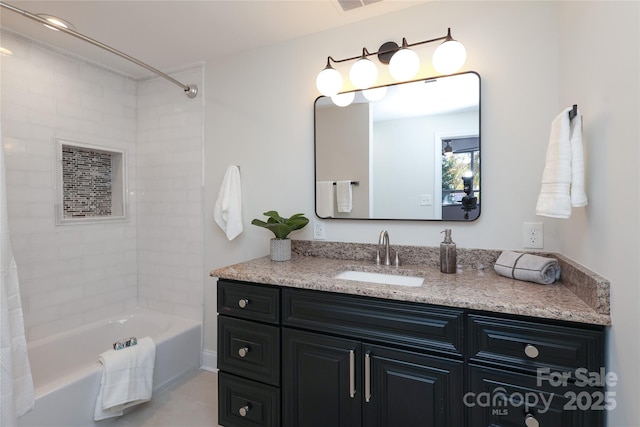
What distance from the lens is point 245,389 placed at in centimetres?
160

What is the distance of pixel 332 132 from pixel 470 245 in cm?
104

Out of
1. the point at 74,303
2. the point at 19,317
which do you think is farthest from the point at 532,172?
the point at 74,303

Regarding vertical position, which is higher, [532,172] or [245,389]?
[532,172]

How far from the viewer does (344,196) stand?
1.97 meters

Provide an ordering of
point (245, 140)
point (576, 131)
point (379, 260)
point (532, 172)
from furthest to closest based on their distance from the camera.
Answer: point (245, 140), point (379, 260), point (532, 172), point (576, 131)

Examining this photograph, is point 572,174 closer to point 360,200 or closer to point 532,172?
point 532,172

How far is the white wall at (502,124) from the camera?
0.93 meters

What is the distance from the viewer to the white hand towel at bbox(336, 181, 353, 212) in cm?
196

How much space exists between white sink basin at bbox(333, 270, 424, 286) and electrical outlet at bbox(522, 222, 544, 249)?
55 centimetres

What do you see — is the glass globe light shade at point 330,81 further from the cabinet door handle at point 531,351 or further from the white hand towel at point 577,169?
the cabinet door handle at point 531,351

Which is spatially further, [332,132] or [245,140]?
[245,140]

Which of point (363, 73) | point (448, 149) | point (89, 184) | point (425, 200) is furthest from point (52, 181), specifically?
point (448, 149)

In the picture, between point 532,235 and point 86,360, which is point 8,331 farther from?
point 532,235

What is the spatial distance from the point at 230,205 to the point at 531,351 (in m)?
1.86
